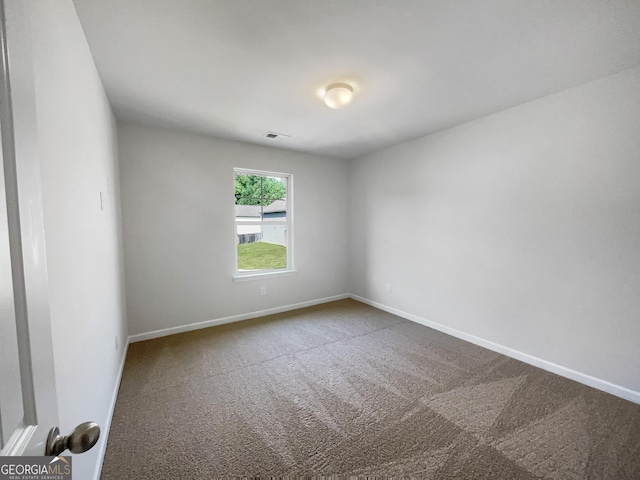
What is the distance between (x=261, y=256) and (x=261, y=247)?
0.45ft

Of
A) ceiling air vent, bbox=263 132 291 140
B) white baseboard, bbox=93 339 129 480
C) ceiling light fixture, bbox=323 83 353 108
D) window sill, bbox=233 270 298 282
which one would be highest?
ceiling air vent, bbox=263 132 291 140

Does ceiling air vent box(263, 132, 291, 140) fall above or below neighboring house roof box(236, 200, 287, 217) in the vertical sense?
above

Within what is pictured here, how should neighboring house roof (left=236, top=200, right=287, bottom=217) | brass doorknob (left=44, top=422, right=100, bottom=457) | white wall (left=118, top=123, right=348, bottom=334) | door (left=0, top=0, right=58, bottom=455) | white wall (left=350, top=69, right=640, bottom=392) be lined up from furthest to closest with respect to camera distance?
neighboring house roof (left=236, top=200, right=287, bottom=217), white wall (left=118, top=123, right=348, bottom=334), white wall (left=350, top=69, right=640, bottom=392), brass doorknob (left=44, top=422, right=100, bottom=457), door (left=0, top=0, right=58, bottom=455)

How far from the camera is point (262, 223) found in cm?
386

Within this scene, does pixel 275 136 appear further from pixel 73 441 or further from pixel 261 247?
pixel 73 441

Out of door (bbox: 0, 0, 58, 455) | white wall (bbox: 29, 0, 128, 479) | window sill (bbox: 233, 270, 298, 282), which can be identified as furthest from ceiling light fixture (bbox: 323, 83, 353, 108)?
window sill (bbox: 233, 270, 298, 282)

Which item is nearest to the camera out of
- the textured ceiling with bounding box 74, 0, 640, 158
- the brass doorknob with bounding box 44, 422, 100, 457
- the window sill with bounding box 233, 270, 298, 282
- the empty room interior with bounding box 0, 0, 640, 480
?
the brass doorknob with bounding box 44, 422, 100, 457

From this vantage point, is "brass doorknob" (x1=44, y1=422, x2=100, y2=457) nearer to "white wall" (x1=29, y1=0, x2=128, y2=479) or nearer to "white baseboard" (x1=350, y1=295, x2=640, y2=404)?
"white wall" (x1=29, y1=0, x2=128, y2=479)

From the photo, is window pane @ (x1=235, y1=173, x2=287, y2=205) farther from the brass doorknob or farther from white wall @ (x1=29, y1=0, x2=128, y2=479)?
the brass doorknob

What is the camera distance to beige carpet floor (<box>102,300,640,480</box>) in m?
1.46

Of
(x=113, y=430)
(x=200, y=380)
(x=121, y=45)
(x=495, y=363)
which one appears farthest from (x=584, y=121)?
(x=113, y=430)

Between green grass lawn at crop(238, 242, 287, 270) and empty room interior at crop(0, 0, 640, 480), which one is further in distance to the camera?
green grass lawn at crop(238, 242, 287, 270)

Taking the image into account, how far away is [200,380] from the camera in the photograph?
2.24m

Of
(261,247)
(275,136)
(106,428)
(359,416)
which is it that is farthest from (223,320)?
(275,136)
